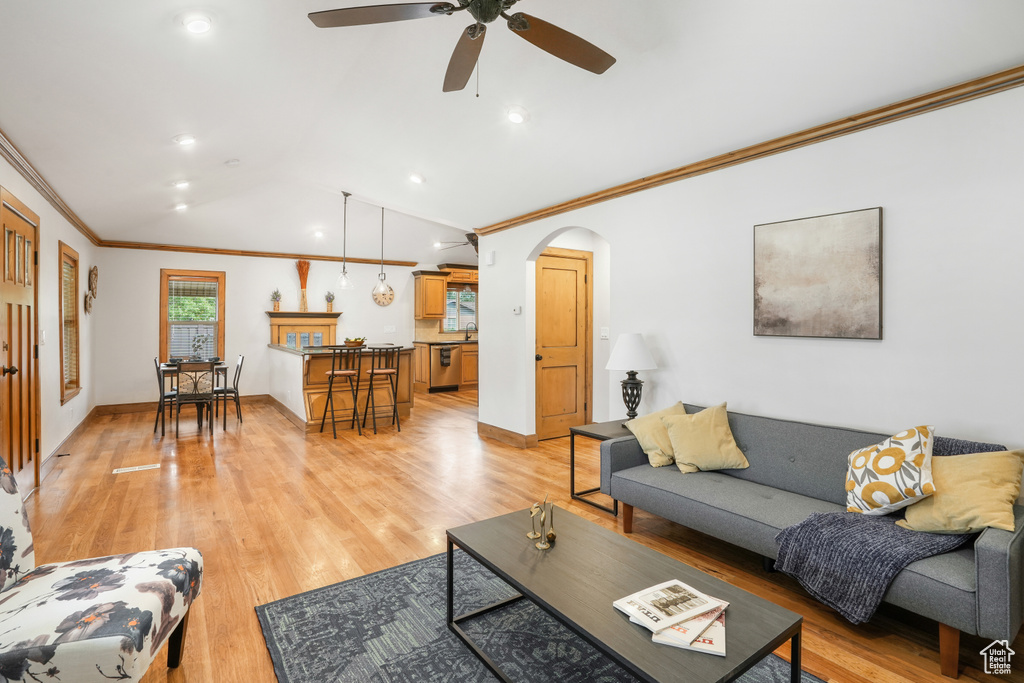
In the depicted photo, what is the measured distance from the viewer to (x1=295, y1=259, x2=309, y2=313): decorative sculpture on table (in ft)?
28.4

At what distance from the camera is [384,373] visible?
6.23 metres

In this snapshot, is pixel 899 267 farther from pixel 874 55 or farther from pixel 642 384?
pixel 642 384

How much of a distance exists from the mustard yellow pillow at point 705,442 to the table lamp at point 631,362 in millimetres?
603

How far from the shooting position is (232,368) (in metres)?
8.16

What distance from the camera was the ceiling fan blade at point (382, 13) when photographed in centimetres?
192

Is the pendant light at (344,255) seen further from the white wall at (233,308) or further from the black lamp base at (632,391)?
the black lamp base at (632,391)

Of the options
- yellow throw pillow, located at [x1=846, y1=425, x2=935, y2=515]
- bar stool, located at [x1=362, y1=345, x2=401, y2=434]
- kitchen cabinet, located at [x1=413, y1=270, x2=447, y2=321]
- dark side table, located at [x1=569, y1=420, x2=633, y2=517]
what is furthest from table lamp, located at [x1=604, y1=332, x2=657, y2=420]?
kitchen cabinet, located at [x1=413, y1=270, x2=447, y2=321]

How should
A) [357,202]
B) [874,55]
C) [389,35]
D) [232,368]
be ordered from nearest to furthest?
[874,55], [389,35], [357,202], [232,368]

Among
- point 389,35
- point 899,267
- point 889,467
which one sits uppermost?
point 389,35

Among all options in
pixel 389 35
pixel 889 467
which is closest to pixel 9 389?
pixel 389 35

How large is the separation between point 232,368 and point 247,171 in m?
3.91

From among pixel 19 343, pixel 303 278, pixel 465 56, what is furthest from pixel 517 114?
pixel 303 278

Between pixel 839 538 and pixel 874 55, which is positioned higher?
pixel 874 55

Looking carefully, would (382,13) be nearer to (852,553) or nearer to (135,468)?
(852,553)
